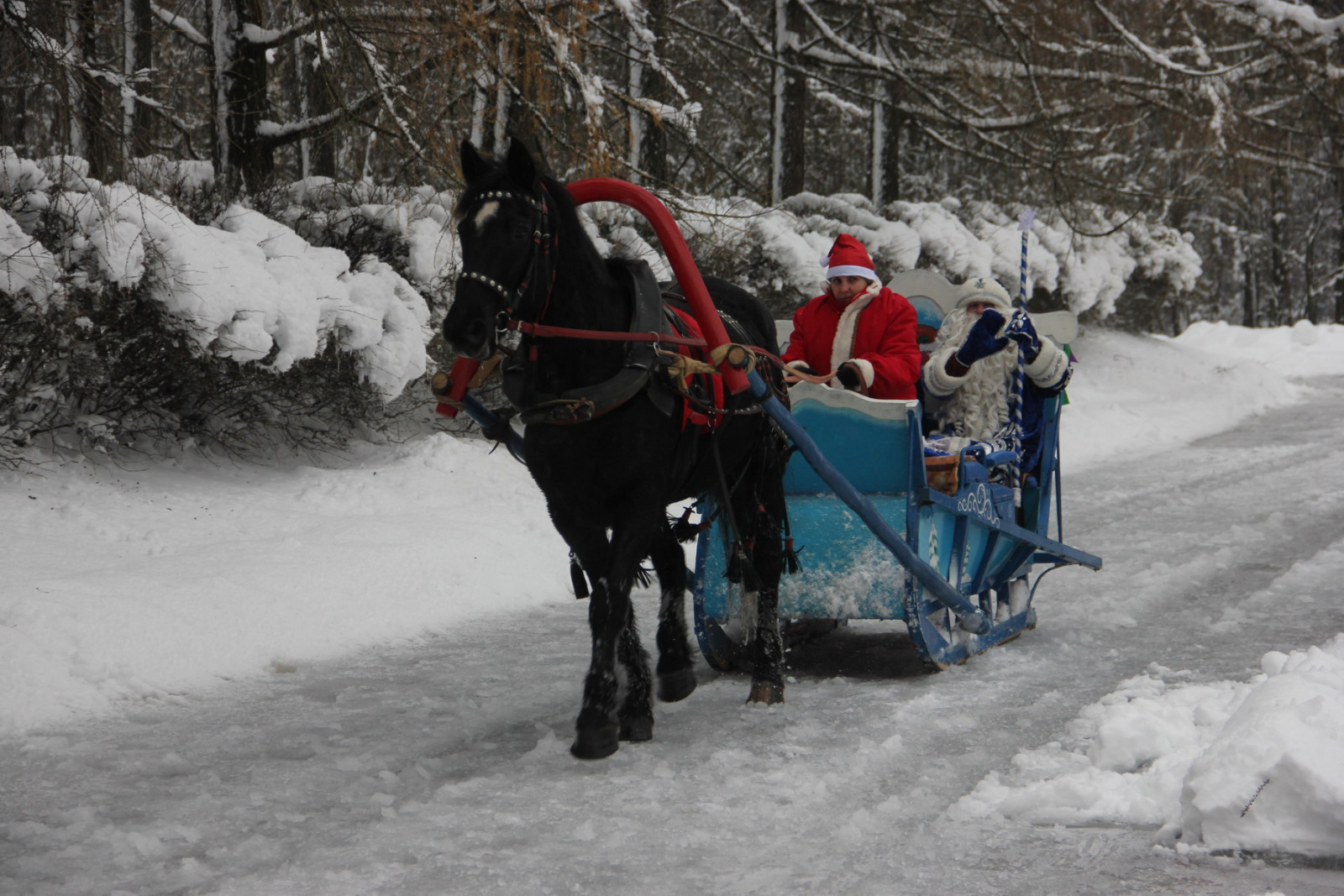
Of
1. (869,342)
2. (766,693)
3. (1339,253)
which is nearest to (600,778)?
(766,693)

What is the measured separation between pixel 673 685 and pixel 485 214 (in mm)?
2134

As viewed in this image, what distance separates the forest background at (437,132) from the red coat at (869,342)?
4.98 feet

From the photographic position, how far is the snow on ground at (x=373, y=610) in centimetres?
327

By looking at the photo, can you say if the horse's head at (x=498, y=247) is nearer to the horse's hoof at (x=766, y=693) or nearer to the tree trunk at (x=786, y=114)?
the horse's hoof at (x=766, y=693)

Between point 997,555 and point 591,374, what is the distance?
114 inches

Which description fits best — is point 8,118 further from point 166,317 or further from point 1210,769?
point 1210,769

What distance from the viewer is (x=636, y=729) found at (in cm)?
439

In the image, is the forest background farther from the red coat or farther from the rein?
the rein

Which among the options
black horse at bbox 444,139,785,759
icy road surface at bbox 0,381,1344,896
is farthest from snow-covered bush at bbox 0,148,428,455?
A: black horse at bbox 444,139,785,759

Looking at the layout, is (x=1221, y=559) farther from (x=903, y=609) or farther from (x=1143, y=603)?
(x=903, y=609)

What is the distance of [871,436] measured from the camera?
5.36 metres

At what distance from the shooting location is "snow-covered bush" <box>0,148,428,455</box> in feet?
20.9

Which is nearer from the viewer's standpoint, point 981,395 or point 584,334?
point 584,334

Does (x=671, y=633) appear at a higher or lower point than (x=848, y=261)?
lower
